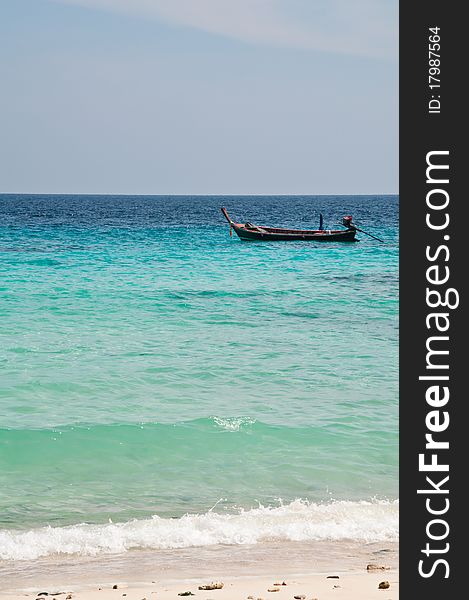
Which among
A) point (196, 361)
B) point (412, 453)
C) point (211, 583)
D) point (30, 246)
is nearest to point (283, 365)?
point (196, 361)

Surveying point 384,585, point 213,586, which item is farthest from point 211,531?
point 384,585

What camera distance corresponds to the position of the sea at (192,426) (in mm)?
8391

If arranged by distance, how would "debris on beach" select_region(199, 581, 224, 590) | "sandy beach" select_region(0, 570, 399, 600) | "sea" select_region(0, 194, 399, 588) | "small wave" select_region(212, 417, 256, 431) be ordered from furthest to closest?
"small wave" select_region(212, 417, 256, 431) → "sea" select_region(0, 194, 399, 588) → "debris on beach" select_region(199, 581, 224, 590) → "sandy beach" select_region(0, 570, 399, 600)

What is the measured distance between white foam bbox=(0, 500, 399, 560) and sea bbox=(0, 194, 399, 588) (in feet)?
0.07

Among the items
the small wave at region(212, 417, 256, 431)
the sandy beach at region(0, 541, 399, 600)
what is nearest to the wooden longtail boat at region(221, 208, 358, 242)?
the small wave at region(212, 417, 256, 431)

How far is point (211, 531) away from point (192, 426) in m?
3.64

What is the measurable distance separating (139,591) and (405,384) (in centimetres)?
340

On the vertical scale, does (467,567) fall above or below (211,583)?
above

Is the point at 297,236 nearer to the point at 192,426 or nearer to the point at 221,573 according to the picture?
the point at 192,426

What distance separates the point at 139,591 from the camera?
270 inches

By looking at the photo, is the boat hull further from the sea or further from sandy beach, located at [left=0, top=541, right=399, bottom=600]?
sandy beach, located at [left=0, top=541, right=399, bottom=600]

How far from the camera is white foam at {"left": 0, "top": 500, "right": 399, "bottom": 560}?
809 cm

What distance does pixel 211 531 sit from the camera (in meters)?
8.48

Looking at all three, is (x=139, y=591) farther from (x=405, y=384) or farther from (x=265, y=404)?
(x=265, y=404)
